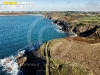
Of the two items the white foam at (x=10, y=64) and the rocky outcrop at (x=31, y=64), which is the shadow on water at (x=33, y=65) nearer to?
the rocky outcrop at (x=31, y=64)

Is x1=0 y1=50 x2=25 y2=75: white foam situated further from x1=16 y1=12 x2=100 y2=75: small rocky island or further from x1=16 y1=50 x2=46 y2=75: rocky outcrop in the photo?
x1=16 y1=12 x2=100 y2=75: small rocky island

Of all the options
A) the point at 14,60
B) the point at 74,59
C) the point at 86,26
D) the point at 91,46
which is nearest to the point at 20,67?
the point at 14,60

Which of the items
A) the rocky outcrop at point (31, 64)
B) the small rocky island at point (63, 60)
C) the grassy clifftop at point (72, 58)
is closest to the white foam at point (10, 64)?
the rocky outcrop at point (31, 64)

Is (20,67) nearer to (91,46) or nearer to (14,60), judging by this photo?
(14,60)

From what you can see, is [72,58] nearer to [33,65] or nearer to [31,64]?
[33,65]

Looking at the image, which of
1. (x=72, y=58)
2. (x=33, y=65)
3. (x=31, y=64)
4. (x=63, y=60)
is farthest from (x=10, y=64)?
(x=72, y=58)

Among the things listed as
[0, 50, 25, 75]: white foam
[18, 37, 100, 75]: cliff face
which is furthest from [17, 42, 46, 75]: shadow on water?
[0, 50, 25, 75]: white foam

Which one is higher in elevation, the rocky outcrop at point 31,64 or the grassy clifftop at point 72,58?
the grassy clifftop at point 72,58

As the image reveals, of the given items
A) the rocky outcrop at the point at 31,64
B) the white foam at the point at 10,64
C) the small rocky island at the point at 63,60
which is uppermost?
the small rocky island at the point at 63,60
